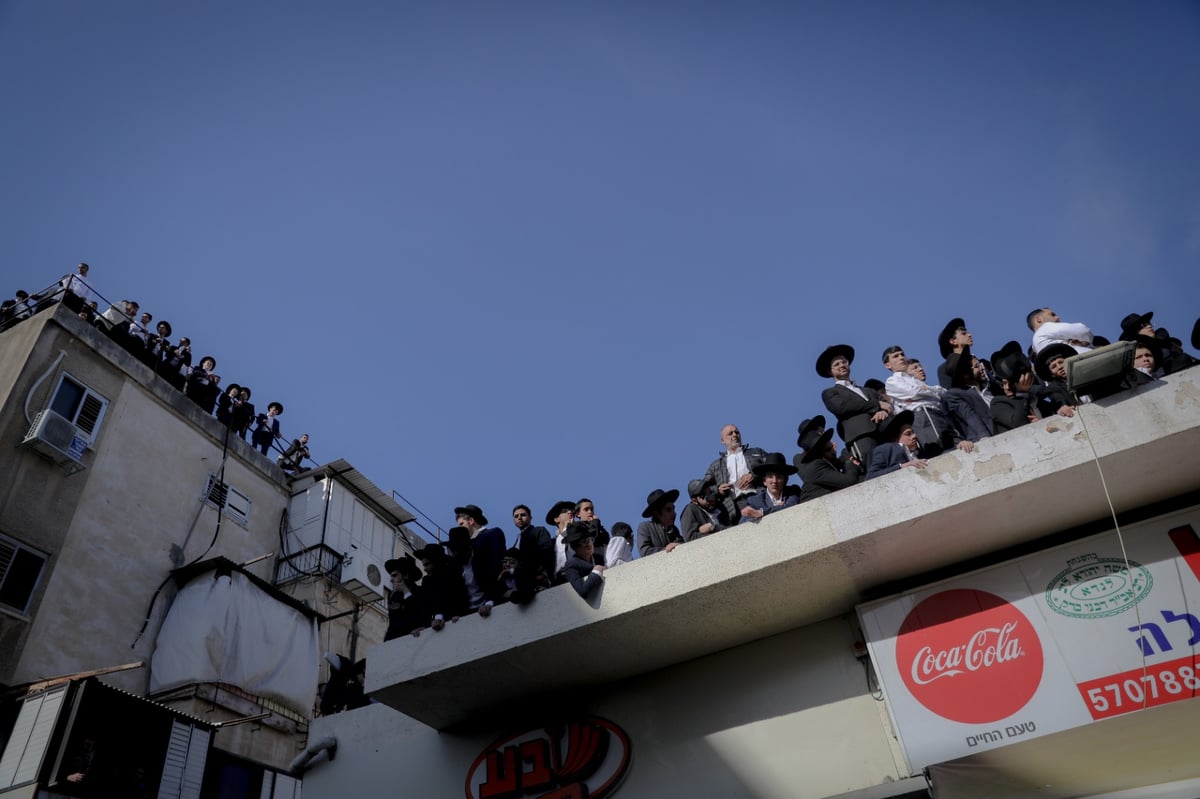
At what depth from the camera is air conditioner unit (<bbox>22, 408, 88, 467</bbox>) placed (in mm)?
13953

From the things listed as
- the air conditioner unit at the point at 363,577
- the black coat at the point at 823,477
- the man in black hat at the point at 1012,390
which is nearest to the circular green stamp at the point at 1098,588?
the man in black hat at the point at 1012,390

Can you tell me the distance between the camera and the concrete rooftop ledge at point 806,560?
696 centimetres

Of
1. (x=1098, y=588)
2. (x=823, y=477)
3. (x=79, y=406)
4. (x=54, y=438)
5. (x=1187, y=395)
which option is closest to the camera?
(x=1187, y=395)

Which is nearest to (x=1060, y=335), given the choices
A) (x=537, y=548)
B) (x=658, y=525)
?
(x=658, y=525)

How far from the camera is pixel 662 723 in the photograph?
8.71 m

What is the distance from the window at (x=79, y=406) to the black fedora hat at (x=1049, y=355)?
49.7 ft

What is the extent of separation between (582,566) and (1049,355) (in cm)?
487

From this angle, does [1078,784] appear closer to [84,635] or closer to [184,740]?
[184,740]

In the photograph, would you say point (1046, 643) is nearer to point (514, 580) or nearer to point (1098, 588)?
point (1098, 588)

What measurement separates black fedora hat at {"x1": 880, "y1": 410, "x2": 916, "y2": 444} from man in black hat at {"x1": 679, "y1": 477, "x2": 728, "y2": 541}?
1.90m

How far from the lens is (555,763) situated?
8859 mm

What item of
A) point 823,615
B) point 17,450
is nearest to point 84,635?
point 17,450

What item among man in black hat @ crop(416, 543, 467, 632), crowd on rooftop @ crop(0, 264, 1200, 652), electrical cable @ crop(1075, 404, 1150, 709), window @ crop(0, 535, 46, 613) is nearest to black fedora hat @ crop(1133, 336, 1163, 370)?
crowd on rooftop @ crop(0, 264, 1200, 652)

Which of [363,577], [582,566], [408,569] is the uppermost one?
[363,577]
